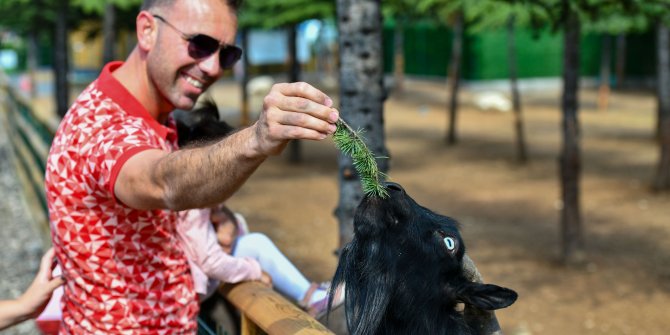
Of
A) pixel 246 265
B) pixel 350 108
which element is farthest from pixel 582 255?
pixel 246 265

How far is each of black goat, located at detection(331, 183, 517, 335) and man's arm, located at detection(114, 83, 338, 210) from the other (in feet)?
0.83

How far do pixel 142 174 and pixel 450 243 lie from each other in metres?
0.75

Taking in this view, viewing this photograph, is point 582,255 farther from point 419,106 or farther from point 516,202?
point 419,106

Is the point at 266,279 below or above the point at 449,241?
below

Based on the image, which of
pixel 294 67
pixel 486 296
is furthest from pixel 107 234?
pixel 294 67

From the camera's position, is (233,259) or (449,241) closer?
(449,241)

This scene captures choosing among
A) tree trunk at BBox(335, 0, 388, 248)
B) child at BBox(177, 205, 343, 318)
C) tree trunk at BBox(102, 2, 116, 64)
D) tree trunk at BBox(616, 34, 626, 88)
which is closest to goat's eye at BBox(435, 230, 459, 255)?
child at BBox(177, 205, 343, 318)

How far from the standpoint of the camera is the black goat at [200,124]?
10.2 feet

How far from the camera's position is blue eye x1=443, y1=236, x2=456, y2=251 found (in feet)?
6.31

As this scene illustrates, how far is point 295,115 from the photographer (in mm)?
1740

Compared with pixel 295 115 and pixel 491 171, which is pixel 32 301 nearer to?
pixel 295 115

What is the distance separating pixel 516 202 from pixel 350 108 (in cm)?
817

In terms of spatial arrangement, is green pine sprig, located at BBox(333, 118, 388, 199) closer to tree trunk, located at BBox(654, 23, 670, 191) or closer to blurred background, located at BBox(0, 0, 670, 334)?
blurred background, located at BBox(0, 0, 670, 334)

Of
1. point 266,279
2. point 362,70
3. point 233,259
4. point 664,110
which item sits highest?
point 362,70
